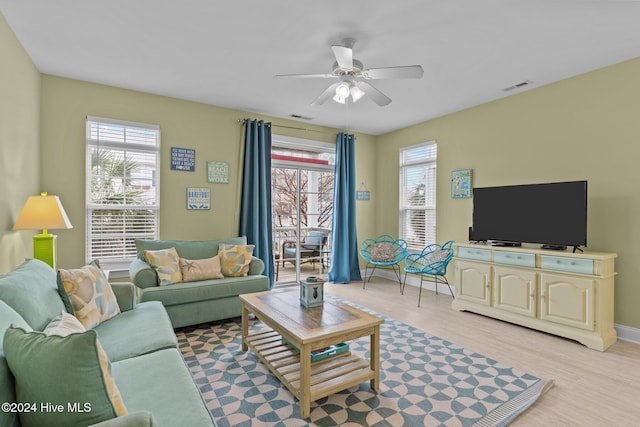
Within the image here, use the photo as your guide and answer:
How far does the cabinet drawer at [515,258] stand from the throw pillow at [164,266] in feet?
11.5

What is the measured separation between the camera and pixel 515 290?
3.54m

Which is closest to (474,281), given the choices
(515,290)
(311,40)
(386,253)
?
(515,290)

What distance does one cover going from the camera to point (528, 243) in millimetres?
3775

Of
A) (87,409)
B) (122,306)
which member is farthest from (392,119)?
(87,409)

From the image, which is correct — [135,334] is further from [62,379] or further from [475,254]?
[475,254]

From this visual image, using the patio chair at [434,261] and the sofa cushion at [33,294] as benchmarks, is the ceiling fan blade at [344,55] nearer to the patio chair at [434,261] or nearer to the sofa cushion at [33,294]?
the sofa cushion at [33,294]

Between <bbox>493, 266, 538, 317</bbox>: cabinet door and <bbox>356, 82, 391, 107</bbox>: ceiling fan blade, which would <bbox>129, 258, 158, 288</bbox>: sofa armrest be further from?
<bbox>493, 266, 538, 317</bbox>: cabinet door

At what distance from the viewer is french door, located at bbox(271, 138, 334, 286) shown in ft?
17.6

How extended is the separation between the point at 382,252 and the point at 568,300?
2.69 m

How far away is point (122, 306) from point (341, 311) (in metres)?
1.71

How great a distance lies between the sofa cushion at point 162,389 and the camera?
4.23 ft

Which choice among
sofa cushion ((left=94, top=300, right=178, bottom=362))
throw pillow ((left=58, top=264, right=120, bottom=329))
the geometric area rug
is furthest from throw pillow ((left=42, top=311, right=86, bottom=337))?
the geometric area rug

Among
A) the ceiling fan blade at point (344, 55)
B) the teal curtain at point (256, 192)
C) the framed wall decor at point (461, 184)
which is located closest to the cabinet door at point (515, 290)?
the framed wall decor at point (461, 184)

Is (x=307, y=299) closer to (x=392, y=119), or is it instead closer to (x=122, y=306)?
(x=122, y=306)
